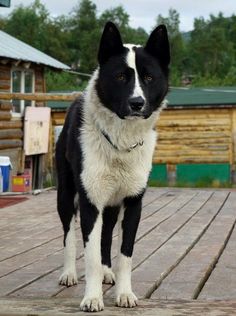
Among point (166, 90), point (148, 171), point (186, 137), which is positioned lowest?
point (186, 137)

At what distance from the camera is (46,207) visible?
29.1 ft

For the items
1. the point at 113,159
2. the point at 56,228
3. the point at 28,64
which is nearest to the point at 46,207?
the point at 56,228

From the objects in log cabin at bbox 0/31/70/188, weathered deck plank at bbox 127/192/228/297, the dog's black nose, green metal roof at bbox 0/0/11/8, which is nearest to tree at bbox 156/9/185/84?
log cabin at bbox 0/31/70/188

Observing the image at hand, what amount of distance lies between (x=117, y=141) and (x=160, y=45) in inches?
21.8

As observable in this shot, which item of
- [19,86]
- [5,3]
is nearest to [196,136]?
[19,86]

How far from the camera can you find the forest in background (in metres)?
49.1

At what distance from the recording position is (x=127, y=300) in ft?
12.9

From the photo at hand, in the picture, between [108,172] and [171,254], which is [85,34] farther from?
[108,172]

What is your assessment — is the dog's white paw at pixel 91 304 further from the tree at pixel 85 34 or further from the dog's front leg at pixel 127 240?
the tree at pixel 85 34

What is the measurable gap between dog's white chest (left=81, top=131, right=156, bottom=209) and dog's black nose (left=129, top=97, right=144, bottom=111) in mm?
405

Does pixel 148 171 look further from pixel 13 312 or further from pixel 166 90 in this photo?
pixel 13 312

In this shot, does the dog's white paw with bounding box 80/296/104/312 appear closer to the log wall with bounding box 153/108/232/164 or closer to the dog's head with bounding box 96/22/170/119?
the dog's head with bounding box 96/22/170/119

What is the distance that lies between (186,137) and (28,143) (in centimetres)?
600

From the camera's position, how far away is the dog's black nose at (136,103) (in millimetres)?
3760
